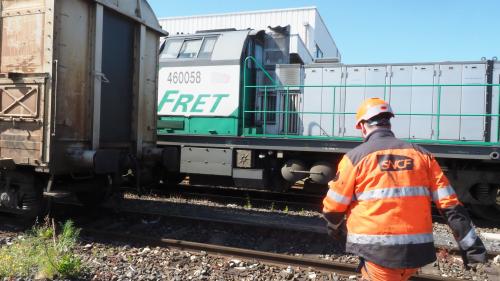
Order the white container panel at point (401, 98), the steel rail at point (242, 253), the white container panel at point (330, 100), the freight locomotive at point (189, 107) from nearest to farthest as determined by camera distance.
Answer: the steel rail at point (242, 253)
the freight locomotive at point (189, 107)
the white container panel at point (401, 98)
the white container panel at point (330, 100)

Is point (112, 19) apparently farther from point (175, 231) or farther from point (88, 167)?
point (175, 231)

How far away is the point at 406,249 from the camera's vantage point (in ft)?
7.93

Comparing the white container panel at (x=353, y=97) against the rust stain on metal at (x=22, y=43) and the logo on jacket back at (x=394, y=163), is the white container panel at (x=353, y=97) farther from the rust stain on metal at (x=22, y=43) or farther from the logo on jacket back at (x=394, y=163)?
the logo on jacket back at (x=394, y=163)

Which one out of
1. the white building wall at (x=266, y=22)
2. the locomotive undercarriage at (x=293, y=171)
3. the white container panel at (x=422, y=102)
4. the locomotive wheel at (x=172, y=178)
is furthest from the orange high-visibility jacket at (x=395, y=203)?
the white building wall at (x=266, y=22)

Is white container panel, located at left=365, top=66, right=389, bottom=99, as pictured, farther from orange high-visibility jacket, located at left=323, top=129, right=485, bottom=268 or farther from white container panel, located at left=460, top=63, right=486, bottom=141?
orange high-visibility jacket, located at left=323, top=129, right=485, bottom=268

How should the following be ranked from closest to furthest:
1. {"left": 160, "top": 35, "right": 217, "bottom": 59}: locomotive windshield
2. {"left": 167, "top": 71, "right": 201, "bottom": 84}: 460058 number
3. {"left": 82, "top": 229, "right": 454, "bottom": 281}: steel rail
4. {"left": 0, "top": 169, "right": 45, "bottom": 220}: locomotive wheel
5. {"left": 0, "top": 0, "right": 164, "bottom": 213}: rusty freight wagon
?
{"left": 82, "top": 229, "right": 454, "bottom": 281}: steel rail < {"left": 0, "top": 0, "right": 164, "bottom": 213}: rusty freight wagon < {"left": 0, "top": 169, "right": 45, "bottom": 220}: locomotive wheel < {"left": 167, "top": 71, "right": 201, "bottom": 84}: 460058 number < {"left": 160, "top": 35, "right": 217, "bottom": 59}: locomotive windshield

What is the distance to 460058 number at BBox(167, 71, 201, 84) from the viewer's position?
28.4ft

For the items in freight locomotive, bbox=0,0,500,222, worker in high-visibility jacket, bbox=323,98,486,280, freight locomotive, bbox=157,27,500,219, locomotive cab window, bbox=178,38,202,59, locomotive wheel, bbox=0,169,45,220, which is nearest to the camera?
worker in high-visibility jacket, bbox=323,98,486,280

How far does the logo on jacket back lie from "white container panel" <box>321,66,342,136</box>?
5775 millimetres

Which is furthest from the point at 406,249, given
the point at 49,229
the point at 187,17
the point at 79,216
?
the point at 187,17

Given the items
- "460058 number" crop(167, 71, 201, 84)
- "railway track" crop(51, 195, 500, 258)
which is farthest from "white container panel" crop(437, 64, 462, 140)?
"460058 number" crop(167, 71, 201, 84)

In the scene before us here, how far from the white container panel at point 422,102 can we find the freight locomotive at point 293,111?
0.02 meters

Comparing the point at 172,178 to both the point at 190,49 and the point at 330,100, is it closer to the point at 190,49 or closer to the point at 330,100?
the point at 190,49

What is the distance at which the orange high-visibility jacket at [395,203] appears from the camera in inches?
95.7
